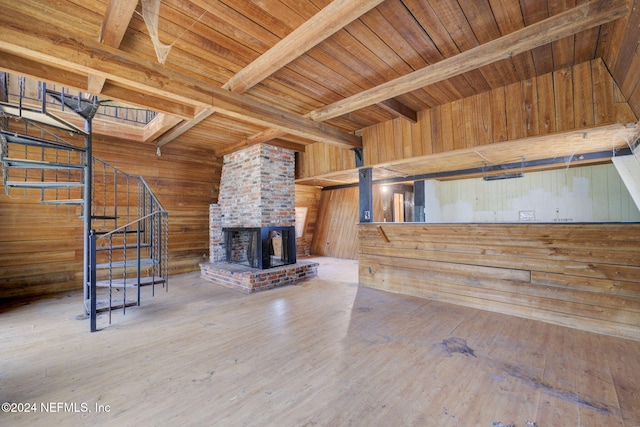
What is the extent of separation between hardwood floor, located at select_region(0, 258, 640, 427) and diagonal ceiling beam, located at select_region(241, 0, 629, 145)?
2621mm

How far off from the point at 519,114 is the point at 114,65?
162 inches

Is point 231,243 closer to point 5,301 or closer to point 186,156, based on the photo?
point 186,156

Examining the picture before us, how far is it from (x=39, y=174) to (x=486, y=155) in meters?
7.48

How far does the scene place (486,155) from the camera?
495 cm

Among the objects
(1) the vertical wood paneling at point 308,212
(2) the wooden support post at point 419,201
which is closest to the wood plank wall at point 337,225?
(1) the vertical wood paneling at point 308,212

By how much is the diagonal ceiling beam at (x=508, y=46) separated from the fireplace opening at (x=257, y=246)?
2778mm

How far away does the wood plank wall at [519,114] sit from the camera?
8.85 feet

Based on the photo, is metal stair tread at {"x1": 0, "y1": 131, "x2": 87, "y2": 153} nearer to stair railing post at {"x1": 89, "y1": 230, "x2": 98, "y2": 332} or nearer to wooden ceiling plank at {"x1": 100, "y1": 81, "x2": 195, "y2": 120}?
wooden ceiling plank at {"x1": 100, "y1": 81, "x2": 195, "y2": 120}

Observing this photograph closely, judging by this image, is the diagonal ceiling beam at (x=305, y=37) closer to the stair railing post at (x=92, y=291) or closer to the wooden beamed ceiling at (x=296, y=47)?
the wooden beamed ceiling at (x=296, y=47)

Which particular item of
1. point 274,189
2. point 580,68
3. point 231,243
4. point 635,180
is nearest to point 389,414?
point 580,68

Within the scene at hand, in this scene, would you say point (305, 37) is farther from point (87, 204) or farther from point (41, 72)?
point (87, 204)

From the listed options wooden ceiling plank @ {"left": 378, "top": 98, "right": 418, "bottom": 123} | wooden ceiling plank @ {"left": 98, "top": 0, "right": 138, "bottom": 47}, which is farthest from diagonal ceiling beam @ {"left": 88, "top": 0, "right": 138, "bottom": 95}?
wooden ceiling plank @ {"left": 378, "top": 98, "right": 418, "bottom": 123}

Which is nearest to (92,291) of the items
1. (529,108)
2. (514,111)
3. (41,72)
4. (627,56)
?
(41,72)

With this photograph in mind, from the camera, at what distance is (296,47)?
2.25 metres
